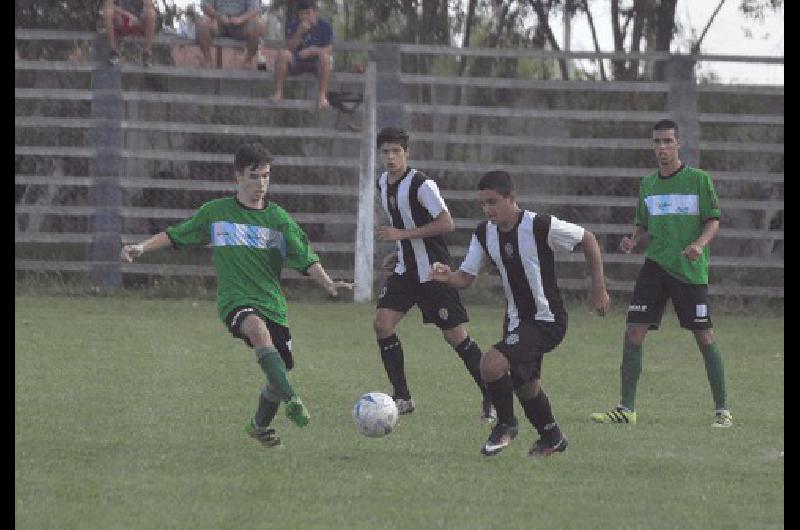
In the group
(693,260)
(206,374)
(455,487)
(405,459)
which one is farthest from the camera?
(206,374)

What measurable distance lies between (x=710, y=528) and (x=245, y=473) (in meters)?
2.39

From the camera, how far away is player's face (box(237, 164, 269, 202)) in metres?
9.75

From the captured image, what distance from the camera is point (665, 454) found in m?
9.46

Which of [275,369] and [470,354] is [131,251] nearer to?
[275,369]

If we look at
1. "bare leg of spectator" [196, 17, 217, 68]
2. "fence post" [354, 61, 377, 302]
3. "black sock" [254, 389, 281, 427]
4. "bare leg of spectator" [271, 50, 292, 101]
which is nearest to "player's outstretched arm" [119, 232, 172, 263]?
"black sock" [254, 389, 281, 427]

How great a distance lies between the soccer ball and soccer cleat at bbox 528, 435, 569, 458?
836mm

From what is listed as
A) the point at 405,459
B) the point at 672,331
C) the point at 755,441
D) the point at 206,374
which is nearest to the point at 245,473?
the point at 405,459

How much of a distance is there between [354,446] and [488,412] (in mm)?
1518

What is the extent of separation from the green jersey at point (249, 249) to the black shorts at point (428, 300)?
1.71m

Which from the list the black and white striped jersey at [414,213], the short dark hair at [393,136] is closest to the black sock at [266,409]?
the black and white striped jersey at [414,213]

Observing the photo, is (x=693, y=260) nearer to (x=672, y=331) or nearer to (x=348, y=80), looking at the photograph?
(x=672, y=331)

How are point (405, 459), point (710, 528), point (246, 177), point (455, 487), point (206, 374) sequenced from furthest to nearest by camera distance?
point (206, 374)
point (246, 177)
point (405, 459)
point (455, 487)
point (710, 528)

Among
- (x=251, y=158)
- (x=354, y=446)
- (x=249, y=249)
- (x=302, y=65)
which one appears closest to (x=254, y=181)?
(x=251, y=158)

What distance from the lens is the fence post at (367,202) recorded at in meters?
20.3
